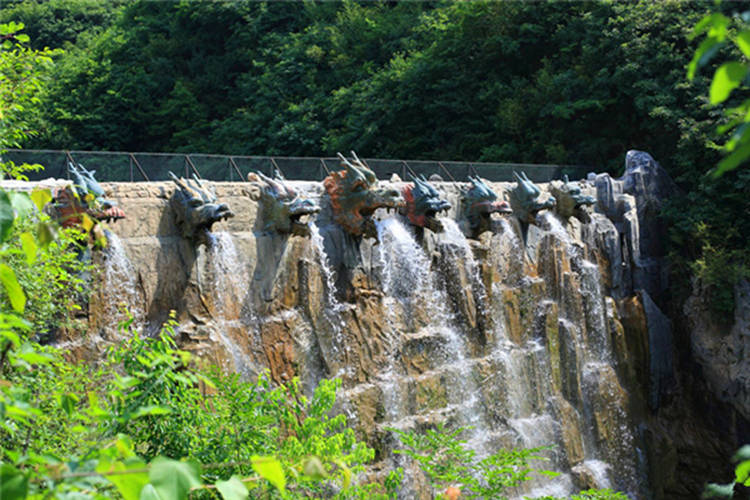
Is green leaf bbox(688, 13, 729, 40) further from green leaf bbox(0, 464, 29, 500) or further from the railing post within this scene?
the railing post

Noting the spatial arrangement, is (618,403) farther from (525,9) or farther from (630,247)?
(525,9)

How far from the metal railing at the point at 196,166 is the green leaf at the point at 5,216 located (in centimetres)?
631

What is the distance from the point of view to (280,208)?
397 inches

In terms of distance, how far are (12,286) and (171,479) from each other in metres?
0.78

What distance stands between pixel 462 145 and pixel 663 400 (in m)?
11.1

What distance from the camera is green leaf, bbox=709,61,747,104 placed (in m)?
1.80

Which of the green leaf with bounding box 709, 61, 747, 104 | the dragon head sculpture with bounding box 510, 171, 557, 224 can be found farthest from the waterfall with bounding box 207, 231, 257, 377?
the green leaf with bounding box 709, 61, 747, 104

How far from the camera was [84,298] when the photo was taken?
26.3 feet

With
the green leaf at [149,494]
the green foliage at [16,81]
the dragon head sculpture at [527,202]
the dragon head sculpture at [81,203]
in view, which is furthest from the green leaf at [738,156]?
the dragon head sculpture at [527,202]

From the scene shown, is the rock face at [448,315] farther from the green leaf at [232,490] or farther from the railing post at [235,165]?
the green leaf at [232,490]

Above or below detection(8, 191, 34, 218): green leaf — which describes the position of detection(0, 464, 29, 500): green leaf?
below

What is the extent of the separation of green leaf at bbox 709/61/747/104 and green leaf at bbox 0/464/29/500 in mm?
1807

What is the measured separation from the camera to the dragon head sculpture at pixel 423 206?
459 inches

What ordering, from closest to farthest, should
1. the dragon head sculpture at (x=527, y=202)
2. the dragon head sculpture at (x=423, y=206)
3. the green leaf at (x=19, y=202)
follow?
the green leaf at (x=19, y=202) → the dragon head sculpture at (x=423, y=206) → the dragon head sculpture at (x=527, y=202)
